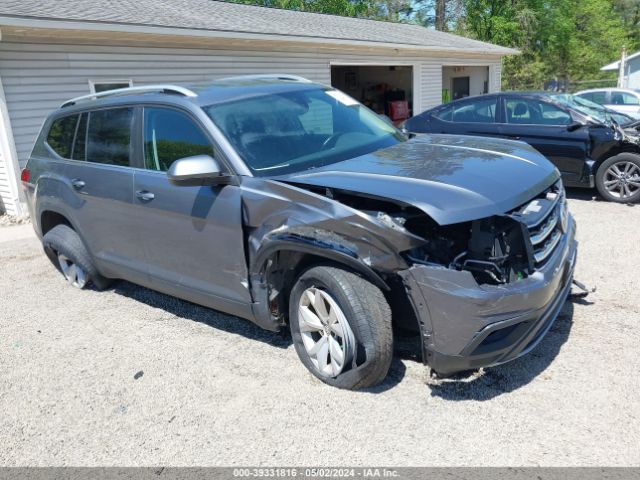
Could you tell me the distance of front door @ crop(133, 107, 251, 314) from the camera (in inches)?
137

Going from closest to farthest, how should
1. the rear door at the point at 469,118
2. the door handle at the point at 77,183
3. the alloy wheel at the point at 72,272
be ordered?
the door handle at the point at 77,183
the alloy wheel at the point at 72,272
the rear door at the point at 469,118

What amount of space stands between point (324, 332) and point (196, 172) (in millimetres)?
Answer: 1236

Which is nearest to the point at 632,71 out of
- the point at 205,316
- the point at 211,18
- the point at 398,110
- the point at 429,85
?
the point at 429,85

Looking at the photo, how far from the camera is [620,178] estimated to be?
730 cm

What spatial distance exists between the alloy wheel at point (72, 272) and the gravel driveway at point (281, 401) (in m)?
0.72

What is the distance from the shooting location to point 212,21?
11516 mm

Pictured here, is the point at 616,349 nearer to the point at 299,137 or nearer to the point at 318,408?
the point at 318,408

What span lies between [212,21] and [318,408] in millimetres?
10380

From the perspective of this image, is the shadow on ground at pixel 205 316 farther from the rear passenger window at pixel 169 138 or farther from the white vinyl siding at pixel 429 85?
the white vinyl siding at pixel 429 85

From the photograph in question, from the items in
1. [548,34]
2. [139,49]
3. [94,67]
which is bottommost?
[94,67]

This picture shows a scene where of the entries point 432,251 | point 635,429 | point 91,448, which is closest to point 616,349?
point 635,429

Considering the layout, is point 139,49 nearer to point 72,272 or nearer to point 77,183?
point 72,272

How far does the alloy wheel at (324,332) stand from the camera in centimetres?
307

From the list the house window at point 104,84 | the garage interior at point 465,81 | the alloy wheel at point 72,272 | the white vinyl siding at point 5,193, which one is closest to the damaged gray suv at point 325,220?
the alloy wheel at point 72,272
